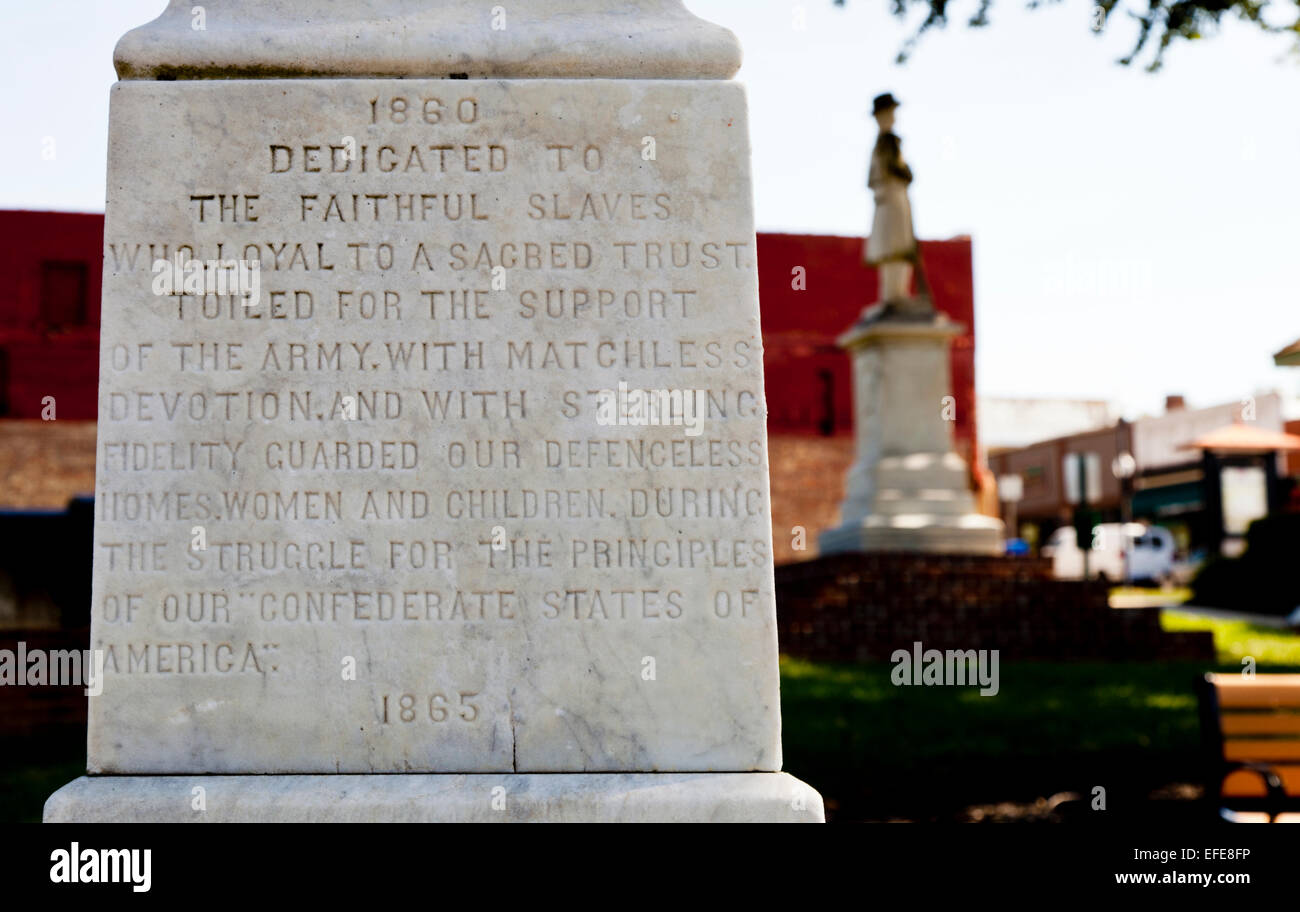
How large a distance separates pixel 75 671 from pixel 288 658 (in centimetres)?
634

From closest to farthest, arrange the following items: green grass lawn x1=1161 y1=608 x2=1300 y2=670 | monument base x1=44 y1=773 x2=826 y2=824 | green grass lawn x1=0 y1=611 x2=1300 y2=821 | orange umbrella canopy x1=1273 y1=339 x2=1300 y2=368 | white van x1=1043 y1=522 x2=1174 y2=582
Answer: monument base x1=44 y1=773 x2=826 y2=824 < green grass lawn x1=0 y1=611 x2=1300 y2=821 < orange umbrella canopy x1=1273 y1=339 x2=1300 y2=368 < green grass lawn x1=1161 y1=608 x2=1300 y2=670 < white van x1=1043 y1=522 x2=1174 y2=582

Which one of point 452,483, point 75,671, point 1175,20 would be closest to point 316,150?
point 452,483

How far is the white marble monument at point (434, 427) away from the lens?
113 inches

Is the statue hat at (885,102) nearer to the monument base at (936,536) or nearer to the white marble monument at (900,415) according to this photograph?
the white marble monument at (900,415)

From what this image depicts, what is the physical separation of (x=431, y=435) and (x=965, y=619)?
1061 cm

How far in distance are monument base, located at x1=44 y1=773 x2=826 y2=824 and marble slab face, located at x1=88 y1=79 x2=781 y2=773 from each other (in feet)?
0.18

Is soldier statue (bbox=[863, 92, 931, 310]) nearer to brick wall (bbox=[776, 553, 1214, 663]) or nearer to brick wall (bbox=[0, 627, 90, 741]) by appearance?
brick wall (bbox=[776, 553, 1214, 663])

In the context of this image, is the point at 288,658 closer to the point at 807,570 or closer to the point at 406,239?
the point at 406,239

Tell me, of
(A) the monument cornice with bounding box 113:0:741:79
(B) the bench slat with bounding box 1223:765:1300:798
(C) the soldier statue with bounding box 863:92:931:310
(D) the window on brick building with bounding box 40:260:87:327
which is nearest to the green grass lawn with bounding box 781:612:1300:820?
(B) the bench slat with bounding box 1223:765:1300:798

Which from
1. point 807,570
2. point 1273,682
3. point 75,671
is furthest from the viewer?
point 807,570

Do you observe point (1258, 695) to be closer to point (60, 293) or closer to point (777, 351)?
point (777, 351)

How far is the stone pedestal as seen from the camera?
1462 cm

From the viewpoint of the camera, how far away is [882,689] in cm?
991

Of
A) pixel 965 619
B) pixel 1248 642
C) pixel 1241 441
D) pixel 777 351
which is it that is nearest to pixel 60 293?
pixel 777 351
